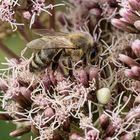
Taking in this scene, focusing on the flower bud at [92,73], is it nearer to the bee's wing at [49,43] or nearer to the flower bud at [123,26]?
the bee's wing at [49,43]

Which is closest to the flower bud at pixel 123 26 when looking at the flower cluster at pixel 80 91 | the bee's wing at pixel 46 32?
the flower cluster at pixel 80 91

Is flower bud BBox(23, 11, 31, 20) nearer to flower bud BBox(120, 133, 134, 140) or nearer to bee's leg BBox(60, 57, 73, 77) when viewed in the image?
bee's leg BBox(60, 57, 73, 77)

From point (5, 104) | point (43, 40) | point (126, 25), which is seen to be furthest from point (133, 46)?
point (5, 104)

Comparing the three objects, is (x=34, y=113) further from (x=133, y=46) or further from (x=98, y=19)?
(x=98, y=19)

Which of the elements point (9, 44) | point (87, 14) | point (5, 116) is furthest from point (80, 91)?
point (9, 44)

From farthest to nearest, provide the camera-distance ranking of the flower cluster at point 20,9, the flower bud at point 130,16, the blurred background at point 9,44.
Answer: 1. the blurred background at point 9,44
2. the flower cluster at point 20,9
3. the flower bud at point 130,16

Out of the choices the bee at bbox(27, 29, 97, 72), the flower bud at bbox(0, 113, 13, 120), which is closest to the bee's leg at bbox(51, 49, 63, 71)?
the bee at bbox(27, 29, 97, 72)

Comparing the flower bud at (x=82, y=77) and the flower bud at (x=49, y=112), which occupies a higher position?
the flower bud at (x=82, y=77)
